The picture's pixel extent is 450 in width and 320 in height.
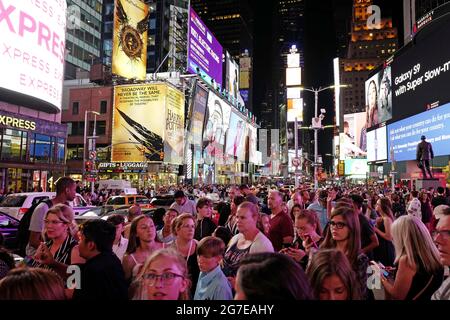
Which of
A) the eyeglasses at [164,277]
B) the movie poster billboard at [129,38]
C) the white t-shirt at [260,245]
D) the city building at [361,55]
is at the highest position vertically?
the city building at [361,55]

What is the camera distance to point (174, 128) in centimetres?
5959

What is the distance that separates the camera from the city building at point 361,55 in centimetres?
14438

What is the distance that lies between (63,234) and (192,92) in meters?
64.6

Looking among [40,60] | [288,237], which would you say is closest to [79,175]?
[40,60]

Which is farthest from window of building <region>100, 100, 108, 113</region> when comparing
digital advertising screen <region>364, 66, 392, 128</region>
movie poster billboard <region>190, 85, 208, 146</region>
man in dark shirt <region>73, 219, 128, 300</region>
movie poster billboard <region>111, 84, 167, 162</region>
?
man in dark shirt <region>73, 219, 128, 300</region>

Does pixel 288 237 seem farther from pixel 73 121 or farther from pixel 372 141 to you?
pixel 73 121

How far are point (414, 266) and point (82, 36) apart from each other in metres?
76.5

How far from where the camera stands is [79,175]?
59375mm

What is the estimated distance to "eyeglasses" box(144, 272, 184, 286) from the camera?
8.46 feet

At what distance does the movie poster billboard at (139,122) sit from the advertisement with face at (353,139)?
4795 cm

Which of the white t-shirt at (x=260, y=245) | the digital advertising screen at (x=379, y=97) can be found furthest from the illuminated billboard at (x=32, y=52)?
the digital advertising screen at (x=379, y=97)

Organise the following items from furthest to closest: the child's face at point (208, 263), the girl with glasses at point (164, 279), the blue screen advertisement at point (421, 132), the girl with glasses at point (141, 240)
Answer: the blue screen advertisement at point (421, 132) → the girl with glasses at point (141, 240) → the child's face at point (208, 263) → the girl with glasses at point (164, 279)

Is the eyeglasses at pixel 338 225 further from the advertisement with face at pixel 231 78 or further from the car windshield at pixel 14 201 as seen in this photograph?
the advertisement with face at pixel 231 78

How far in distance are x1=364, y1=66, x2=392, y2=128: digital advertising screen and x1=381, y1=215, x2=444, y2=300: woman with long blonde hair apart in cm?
5174
